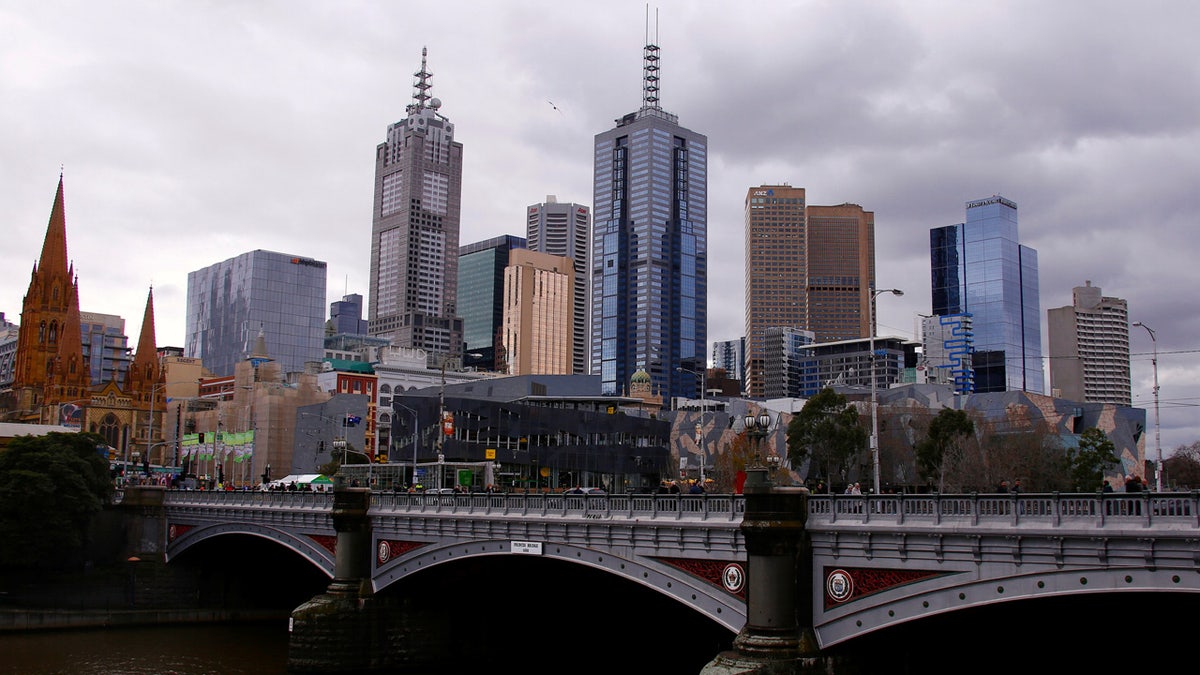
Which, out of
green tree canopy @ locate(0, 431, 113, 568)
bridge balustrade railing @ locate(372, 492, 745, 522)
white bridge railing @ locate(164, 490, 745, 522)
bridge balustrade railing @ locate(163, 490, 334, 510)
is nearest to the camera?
bridge balustrade railing @ locate(372, 492, 745, 522)

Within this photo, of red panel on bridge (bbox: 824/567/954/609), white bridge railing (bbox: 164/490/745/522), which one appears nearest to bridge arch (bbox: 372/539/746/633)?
white bridge railing (bbox: 164/490/745/522)

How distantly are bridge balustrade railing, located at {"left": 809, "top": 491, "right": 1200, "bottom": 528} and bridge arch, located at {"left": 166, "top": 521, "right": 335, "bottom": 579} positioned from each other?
29.8m

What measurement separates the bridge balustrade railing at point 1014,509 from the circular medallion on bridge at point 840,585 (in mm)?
1442

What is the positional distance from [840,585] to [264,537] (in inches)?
1557

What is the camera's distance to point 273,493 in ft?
198

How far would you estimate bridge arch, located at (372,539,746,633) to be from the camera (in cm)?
3366

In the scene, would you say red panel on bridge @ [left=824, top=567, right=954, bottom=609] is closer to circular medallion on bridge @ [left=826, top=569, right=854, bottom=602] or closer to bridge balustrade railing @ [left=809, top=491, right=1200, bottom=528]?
circular medallion on bridge @ [left=826, top=569, right=854, bottom=602]

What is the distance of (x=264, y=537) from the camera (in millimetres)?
60625

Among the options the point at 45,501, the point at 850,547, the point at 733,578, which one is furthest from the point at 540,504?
the point at 45,501

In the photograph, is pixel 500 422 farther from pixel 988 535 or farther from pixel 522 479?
pixel 988 535

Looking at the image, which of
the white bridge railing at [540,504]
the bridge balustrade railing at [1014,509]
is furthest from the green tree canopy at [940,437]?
the bridge balustrade railing at [1014,509]

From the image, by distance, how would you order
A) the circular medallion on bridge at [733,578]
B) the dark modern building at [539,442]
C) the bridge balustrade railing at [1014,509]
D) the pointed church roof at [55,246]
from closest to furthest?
the bridge balustrade railing at [1014,509] < the circular medallion on bridge at [733,578] < the dark modern building at [539,442] < the pointed church roof at [55,246]

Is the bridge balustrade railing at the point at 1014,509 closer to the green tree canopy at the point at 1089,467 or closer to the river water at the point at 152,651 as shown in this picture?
the river water at the point at 152,651

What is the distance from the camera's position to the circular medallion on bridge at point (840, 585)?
30.4 metres
